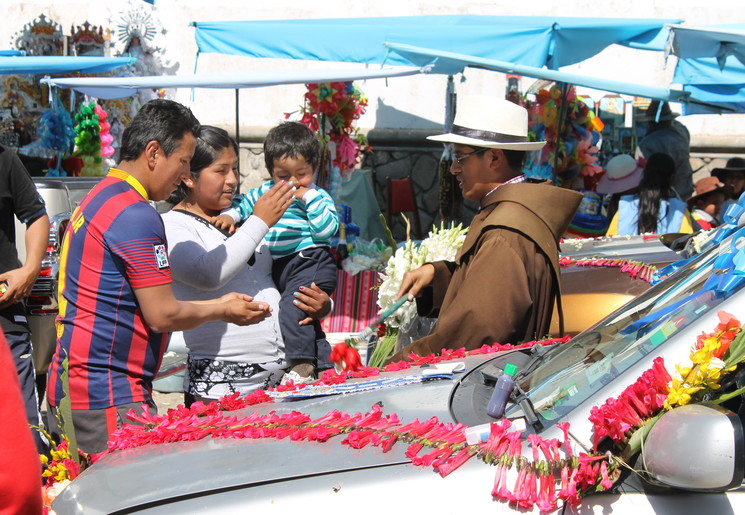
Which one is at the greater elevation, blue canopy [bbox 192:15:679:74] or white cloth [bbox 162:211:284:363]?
blue canopy [bbox 192:15:679:74]

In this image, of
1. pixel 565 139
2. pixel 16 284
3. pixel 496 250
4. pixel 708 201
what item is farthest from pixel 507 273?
pixel 565 139

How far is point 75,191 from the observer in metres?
6.29

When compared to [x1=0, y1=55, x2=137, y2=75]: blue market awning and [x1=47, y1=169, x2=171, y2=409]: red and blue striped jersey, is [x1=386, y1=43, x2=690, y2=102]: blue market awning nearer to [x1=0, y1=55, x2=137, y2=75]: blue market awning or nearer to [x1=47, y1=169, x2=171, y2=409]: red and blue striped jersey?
[x1=0, y1=55, x2=137, y2=75]: blue market awning

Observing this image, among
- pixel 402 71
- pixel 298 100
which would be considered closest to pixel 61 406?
pixel 402 71

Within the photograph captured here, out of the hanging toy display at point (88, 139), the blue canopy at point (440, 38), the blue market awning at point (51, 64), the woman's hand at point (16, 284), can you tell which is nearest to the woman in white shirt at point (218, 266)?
the woman's hand at point (16, 284)

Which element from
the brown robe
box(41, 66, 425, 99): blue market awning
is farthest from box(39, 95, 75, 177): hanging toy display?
the brown robe

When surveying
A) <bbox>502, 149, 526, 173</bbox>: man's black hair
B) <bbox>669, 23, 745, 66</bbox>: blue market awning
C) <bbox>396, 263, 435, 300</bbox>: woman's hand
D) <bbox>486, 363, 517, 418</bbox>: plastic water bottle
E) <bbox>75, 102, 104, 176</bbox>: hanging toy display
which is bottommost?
<bbox>75, 102, 104, 176</bbox>: hanging toy display

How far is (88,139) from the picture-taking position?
9.98m

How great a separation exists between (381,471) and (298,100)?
10624mm

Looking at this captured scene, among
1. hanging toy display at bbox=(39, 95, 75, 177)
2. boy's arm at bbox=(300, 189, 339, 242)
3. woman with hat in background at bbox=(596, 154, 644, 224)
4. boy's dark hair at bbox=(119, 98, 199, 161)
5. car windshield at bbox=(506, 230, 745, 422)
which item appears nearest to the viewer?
car windshield at bbox=(506, 230, 745, 422)

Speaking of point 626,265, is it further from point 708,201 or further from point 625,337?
point 708,201

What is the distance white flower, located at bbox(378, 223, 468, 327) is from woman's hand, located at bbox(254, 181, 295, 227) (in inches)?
44.7

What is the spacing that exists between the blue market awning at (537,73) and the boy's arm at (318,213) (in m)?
3.48

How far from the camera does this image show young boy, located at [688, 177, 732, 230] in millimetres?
7758
